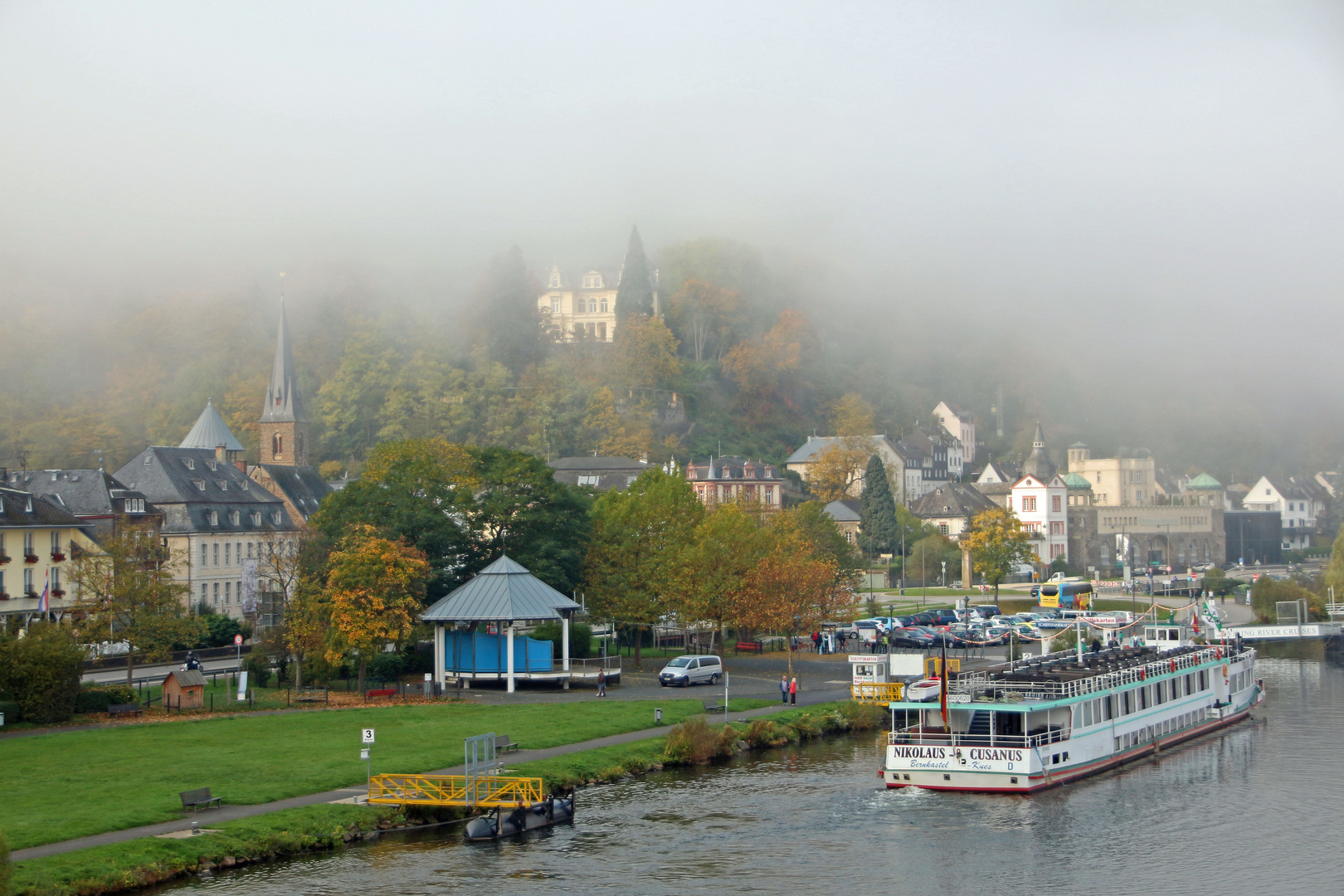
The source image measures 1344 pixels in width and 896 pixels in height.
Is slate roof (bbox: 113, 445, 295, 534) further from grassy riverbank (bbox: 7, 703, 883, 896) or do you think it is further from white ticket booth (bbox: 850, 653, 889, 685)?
grassy riverbank (bbox: 7, 703, 883, 896)

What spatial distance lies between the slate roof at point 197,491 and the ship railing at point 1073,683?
57.0m

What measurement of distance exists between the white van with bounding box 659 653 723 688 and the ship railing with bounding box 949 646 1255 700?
13.7 meters

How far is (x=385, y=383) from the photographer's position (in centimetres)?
17338

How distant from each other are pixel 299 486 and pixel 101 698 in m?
62.1

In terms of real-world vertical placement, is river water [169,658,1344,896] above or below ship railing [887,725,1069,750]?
below

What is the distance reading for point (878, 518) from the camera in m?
146

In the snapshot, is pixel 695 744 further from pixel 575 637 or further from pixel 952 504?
pixel 952 504

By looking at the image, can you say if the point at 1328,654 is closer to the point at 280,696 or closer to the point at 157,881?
the point at 280,696

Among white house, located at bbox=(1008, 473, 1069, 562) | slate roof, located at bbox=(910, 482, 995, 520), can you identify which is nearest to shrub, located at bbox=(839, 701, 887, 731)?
slate roof, located at bbox=(910, 482, 995, 520)

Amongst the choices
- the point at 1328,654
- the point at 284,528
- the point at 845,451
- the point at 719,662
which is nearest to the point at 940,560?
the point at 845,451

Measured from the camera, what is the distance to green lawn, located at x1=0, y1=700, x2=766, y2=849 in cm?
3312

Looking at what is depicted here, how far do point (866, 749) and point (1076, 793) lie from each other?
864cm

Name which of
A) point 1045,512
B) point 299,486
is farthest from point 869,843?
point 1045,512

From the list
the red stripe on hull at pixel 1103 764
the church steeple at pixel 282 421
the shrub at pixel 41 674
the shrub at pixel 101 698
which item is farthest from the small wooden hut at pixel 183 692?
the church steeple at pixel 282 421
